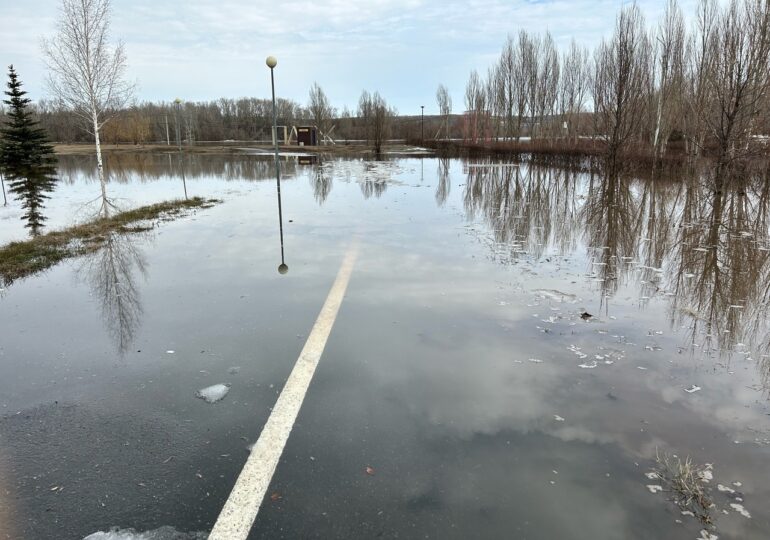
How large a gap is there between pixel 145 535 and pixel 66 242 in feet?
31.1

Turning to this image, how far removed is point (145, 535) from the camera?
8.87 feet

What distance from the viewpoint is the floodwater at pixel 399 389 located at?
2.92m

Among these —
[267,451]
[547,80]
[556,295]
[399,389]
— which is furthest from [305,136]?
[267,451]

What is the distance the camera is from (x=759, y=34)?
15578 mm

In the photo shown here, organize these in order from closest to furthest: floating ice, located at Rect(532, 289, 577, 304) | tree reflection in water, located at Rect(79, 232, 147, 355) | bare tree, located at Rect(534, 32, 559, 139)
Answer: tree reflection in water, located at Rect(79, 232, 147, 355) < floating ice, located at Rect(532, 289, 577, 304) < bare tree, located at Rect(534, 32, 559, 139)

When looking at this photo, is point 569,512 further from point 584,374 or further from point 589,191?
point 589,191

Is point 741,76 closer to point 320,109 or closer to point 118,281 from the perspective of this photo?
point 118,281

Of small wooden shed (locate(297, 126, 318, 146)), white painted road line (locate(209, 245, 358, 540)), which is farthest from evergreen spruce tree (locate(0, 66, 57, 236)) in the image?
small wooden shed (locate(297, 126, 318, 146))

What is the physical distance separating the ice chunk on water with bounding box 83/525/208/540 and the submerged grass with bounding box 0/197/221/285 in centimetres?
652

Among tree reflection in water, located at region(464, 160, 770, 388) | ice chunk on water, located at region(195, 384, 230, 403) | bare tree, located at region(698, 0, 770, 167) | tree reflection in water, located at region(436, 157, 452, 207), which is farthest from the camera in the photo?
tree reflection in water, located at region(436, 157, 452, 207)

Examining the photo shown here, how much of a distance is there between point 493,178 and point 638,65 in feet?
33.3

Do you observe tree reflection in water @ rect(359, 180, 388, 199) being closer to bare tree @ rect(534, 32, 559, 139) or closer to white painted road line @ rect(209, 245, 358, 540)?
white painted road line @ rect(209, 245, 358, 540)

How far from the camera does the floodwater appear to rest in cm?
292

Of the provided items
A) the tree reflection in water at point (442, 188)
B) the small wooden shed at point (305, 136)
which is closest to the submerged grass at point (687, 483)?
the tree reflection in water at point (442, 188)
